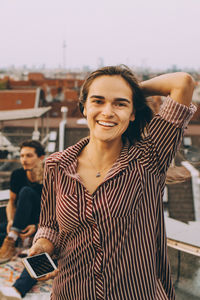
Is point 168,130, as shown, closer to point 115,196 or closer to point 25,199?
point 115,196

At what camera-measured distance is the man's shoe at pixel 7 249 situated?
303cm

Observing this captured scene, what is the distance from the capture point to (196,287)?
9.31 ft

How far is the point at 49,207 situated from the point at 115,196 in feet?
1.01

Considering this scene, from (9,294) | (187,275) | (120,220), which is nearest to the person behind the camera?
(120,220)

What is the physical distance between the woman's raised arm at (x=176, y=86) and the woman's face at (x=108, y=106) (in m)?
0.14

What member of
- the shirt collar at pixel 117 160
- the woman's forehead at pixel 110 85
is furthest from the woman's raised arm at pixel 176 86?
the shirt collar at pixel 117 160

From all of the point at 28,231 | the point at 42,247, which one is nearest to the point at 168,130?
the point at 42,247

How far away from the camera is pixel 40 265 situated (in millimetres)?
1207

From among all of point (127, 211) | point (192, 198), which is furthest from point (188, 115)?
point (192, 198)

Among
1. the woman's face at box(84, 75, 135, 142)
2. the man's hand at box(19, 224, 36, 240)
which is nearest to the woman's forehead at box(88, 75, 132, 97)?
the woman's face at box(84, 75, 135, 142)

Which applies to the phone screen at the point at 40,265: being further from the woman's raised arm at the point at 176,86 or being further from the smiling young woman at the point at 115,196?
the woman's raised arm at the point at 176,86

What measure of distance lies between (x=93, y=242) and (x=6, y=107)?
2453 cm

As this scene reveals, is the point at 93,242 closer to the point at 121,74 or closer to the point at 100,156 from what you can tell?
the point at 100,156

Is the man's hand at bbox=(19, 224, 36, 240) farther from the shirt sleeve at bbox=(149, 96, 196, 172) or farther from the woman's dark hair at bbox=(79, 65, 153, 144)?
the shirt sleeve at bbox=(149, 96, 196, 172)
